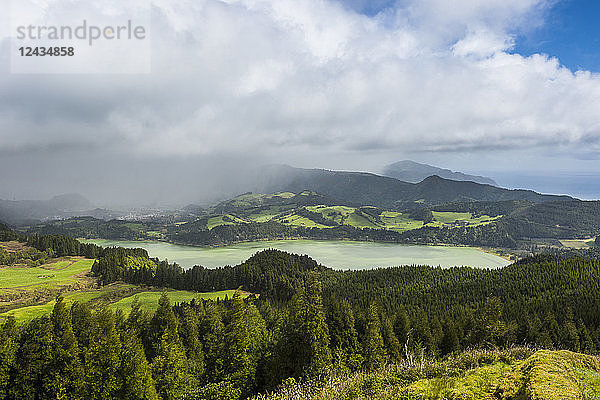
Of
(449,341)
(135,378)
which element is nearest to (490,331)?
(449,341)

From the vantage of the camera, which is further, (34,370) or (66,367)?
(34,370)

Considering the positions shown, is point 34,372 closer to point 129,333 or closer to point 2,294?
point 129,333

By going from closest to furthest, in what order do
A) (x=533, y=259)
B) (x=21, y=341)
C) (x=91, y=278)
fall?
1. (x=21, y=341)
2. (x=91, y=278)
3. (x=533, y=259)

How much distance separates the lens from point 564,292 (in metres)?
80.9

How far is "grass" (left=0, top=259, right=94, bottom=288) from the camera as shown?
3400 inches

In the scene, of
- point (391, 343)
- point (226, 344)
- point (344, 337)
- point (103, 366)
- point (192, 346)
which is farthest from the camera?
point (391, 343)

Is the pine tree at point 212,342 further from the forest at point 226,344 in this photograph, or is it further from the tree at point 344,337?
the tree at point 344,337

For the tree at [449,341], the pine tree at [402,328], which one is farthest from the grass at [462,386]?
the pine tree at [402,328]

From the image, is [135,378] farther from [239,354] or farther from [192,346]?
[192,346]

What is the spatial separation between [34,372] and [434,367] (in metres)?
33.8

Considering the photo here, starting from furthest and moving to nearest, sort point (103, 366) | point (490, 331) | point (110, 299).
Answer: point (110, 299) → point (490, 331) → point (103, 366)

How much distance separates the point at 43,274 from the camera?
320ft

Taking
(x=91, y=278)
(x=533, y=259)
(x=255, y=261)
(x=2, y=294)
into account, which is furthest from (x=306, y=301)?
(x=533, y=259)

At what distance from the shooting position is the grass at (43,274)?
283ft
